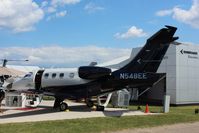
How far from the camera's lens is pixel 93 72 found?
23.8 meters

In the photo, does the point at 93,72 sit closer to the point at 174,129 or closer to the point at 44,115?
the point at 44,115

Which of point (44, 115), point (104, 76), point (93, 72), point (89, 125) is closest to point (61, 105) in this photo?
point (93, 72)

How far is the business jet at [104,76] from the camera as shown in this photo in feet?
76.5

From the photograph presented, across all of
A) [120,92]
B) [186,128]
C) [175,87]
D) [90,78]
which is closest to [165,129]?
[186,128]

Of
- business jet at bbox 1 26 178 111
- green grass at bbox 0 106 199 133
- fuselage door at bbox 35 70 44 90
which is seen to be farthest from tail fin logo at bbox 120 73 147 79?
fuselage door at bbox 35 70 44 90

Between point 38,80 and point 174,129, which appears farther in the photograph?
point 38,80

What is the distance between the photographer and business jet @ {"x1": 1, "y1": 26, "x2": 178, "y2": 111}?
23312mm

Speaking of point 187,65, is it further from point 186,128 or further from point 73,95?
point 186,128

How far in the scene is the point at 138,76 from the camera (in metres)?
23.4

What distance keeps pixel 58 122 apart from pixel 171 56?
21194mm

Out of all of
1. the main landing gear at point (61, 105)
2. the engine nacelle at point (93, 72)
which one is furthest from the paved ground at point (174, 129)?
the main landing gear at point (61, 105)

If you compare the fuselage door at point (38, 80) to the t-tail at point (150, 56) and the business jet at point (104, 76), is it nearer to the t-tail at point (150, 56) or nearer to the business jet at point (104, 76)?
the business jet at point (104, 76)

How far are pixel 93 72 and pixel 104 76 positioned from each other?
799 millimetres

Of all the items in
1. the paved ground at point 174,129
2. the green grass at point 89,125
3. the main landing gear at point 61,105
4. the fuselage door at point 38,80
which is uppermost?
the fuselage door at point 38,80
